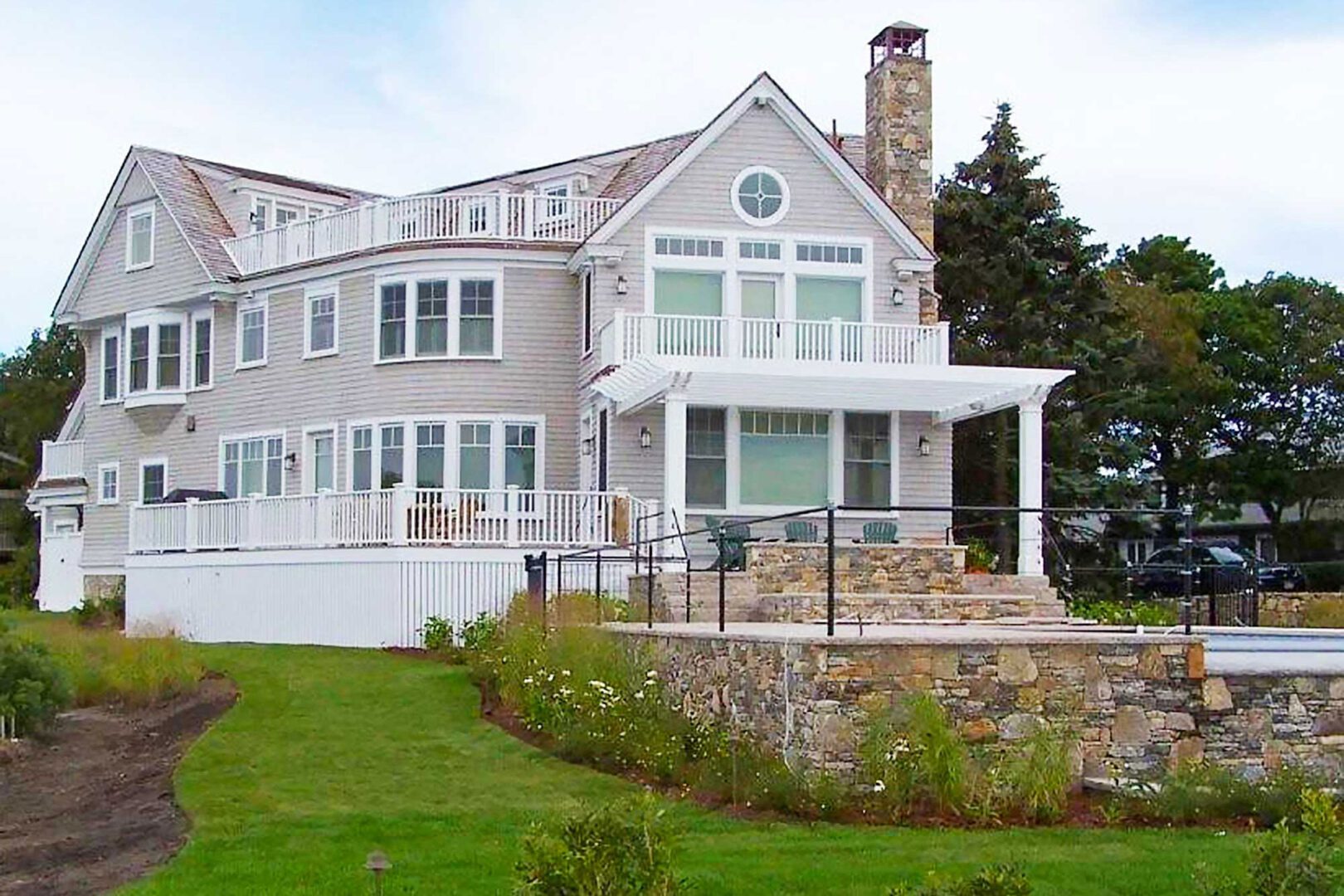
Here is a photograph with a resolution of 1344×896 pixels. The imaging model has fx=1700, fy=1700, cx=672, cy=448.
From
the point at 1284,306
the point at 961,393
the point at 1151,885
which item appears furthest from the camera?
the point at 1284,306

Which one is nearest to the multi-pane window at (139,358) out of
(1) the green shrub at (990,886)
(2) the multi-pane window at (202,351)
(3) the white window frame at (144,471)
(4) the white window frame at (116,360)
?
(4) the white window frame at (116,360)

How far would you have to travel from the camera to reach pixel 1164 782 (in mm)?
11125

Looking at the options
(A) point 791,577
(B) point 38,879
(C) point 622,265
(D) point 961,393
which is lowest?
(B) point 38,879

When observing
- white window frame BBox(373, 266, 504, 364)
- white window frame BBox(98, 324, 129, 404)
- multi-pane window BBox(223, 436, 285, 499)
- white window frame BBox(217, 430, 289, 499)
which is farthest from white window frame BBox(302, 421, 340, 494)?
white window frame BBox(98, 324, 129, 404)

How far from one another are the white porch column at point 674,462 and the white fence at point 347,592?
3.12ft

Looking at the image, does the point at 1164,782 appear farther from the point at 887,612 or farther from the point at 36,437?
the point at 36,437

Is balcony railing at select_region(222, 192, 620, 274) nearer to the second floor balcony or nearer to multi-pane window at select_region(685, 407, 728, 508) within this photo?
the second floor balcony

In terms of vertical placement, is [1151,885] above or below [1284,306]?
below

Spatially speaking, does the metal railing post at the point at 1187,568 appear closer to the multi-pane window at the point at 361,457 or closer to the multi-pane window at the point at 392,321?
the multi-pane window at the point at 392,321

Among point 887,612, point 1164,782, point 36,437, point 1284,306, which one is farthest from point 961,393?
point 36,437

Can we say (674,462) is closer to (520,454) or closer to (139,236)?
(520,454)

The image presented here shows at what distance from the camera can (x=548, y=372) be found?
2738 cm

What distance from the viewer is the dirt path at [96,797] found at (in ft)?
32.1

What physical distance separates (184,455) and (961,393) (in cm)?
1484
